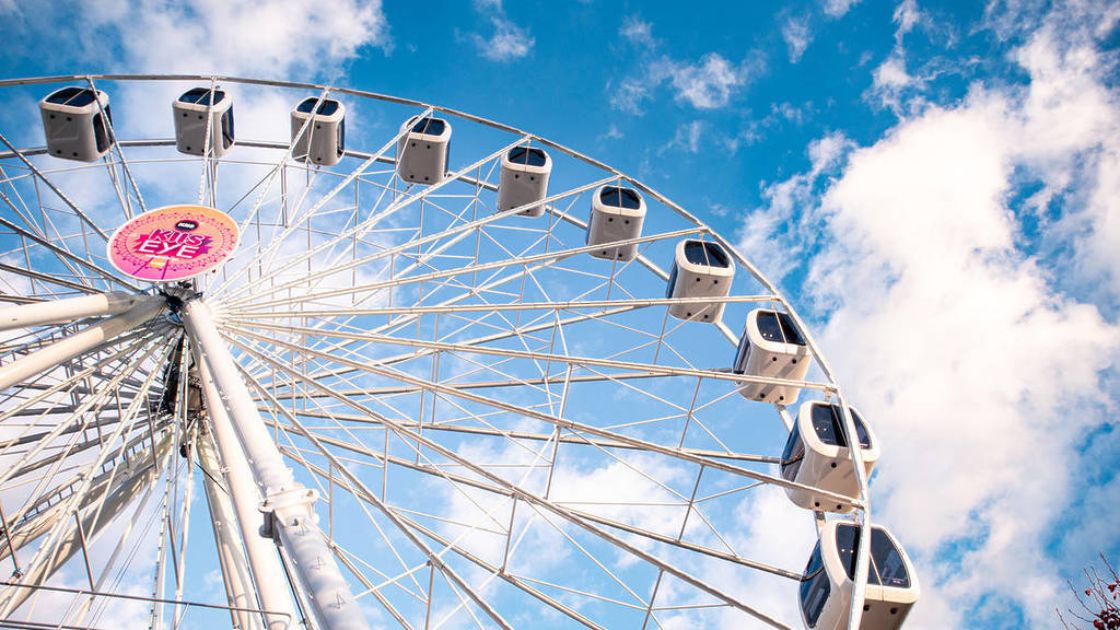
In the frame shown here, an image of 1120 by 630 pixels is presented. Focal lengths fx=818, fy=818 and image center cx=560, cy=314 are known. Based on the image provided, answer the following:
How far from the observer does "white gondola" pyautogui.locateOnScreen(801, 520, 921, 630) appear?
31.1 ft

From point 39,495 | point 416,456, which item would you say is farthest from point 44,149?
point 416,456

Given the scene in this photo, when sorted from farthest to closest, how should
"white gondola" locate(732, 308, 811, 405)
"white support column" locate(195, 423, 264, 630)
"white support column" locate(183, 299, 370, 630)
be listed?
"white gondola" locate(732, 308, 811, 405) → "white support column" locate(195, 423, 264, 630) → "white support column" locate(183, 299, 370, 630)

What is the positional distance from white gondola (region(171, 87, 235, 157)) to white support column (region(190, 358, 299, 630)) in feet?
28.3

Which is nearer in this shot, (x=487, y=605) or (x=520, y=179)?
(x=487, y=605)

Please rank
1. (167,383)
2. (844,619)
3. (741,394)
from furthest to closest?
1. (741,394)
2. (167,383)
3. (844,619)

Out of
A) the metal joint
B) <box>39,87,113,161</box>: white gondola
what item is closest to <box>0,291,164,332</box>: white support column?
the metal joint

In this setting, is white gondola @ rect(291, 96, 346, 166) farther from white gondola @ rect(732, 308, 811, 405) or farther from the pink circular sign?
white gondola @ rect(732, 308, 811, 405)

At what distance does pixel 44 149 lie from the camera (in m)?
15.8

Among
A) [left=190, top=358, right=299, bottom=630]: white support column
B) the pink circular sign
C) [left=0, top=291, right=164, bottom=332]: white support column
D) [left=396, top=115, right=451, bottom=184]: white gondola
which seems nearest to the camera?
[left=190, top=358, right=299, bottom=630]: white support column

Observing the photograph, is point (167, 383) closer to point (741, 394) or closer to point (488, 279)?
point (488, 279)

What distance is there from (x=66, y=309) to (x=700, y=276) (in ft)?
33.1

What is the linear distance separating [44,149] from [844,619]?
1615 cm

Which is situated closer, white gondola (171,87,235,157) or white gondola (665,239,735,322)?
white gondola (665,239,735,322)

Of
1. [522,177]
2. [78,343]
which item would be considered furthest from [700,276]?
[78,343]
